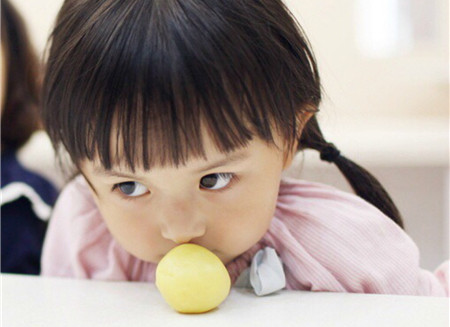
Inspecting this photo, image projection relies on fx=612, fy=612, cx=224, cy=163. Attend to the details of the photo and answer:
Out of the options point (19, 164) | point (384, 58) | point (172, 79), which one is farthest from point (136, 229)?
point (384, 58)

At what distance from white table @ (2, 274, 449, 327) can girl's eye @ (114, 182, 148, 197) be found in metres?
0.09

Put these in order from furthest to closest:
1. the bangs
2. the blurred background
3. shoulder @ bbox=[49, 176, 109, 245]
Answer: the blurred background < shoulder @ bbox=[49, 176, 109, 245] < the bangs

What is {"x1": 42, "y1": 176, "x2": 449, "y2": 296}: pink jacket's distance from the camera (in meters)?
0.57

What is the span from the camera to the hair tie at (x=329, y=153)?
2.08ft

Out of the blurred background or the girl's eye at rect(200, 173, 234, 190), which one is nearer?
the girl's eye at rect(200, 173, 234, 190)

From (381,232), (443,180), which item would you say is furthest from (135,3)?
(443,180)

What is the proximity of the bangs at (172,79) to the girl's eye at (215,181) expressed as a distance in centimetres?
4

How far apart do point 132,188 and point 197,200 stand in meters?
0.06

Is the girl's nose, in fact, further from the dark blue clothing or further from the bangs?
the dark blue clothing

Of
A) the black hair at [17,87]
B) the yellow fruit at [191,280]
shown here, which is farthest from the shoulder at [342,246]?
the black hair at [17,87]

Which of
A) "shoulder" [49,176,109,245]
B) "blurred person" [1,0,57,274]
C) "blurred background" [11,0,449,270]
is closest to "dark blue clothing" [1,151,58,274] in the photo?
"blurred person" [1,0,57,274]

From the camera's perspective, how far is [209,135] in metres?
0.46

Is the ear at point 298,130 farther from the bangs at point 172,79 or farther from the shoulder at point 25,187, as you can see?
the shoulder at point 25,187

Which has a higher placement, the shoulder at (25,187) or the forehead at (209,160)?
the forehead at (209,160)
